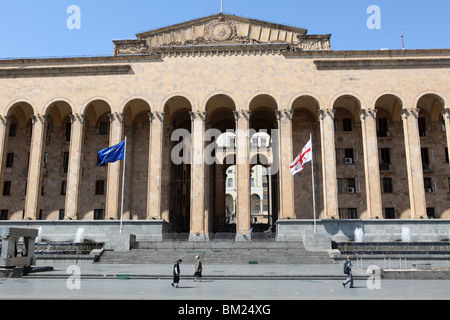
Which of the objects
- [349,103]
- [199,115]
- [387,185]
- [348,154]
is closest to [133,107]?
[199,115]

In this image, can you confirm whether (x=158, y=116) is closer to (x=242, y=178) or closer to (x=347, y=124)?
(x=242, y=178)

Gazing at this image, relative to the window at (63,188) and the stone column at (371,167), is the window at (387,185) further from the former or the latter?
A: the window at (63,188)

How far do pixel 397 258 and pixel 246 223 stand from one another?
43.7 feet

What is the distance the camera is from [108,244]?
100 ft

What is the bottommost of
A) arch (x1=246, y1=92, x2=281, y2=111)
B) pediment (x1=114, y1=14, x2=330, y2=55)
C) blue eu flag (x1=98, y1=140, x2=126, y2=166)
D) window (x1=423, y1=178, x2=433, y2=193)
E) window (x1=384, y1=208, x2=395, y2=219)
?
window (x1=384, y1=208, x2=395, y2=219)

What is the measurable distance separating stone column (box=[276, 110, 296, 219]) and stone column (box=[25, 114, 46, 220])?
22629 mm

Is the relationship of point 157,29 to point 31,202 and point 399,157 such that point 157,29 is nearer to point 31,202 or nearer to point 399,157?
point 31,202

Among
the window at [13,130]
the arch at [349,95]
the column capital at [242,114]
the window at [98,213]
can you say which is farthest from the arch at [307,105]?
the window at [13,130]

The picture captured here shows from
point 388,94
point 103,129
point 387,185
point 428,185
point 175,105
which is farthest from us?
point 103,129

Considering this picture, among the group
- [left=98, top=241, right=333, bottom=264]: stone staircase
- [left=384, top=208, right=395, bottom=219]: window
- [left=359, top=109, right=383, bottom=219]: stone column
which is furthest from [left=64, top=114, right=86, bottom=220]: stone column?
[left=384, top=208, right=395, bottom=219]: window

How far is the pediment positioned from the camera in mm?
39656

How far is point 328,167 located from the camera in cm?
3625

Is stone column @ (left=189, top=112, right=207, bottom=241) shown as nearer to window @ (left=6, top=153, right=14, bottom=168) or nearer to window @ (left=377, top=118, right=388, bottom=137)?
window @ (left=377, top=118, right=388, bottom=137)

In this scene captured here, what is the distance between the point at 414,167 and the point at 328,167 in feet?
24.9
